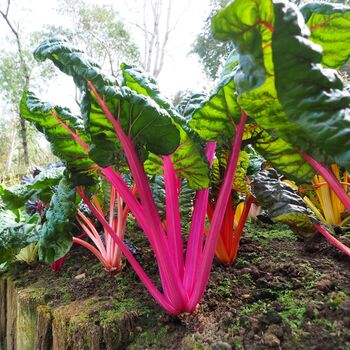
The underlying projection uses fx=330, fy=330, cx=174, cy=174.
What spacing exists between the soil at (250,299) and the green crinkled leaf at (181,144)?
14.1 inches

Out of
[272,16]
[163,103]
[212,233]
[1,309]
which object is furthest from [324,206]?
[1,309]

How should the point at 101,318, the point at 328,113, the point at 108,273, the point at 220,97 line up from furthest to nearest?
the point at 108,273
the point at 101,318
the point at 220,97
the point at 328,113

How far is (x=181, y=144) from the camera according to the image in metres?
0.95

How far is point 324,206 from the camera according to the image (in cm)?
145

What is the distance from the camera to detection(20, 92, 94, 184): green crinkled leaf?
1.08m

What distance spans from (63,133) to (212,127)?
0.52 m

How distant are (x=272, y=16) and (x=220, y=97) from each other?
0.27 metres

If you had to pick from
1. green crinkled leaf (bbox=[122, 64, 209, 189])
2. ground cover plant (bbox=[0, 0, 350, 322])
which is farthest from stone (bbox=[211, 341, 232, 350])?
green crinkled leaf (bbox=[122, 64, 209, 189])

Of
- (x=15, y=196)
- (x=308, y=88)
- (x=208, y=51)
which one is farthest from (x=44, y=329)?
(x=208, y=51)

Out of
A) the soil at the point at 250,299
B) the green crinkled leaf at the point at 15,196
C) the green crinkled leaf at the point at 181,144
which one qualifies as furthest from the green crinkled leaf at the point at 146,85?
the green crinkled leaf at the point at 15,196

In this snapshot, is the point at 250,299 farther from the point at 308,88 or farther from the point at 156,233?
the point at 308,88

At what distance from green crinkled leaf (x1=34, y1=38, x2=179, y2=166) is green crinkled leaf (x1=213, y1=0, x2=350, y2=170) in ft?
0.82

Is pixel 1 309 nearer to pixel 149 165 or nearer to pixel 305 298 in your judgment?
pixel 149 165

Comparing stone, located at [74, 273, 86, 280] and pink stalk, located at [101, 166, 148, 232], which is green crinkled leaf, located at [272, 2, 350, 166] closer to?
pink stalk, located at [101, 166, 148, 232]
